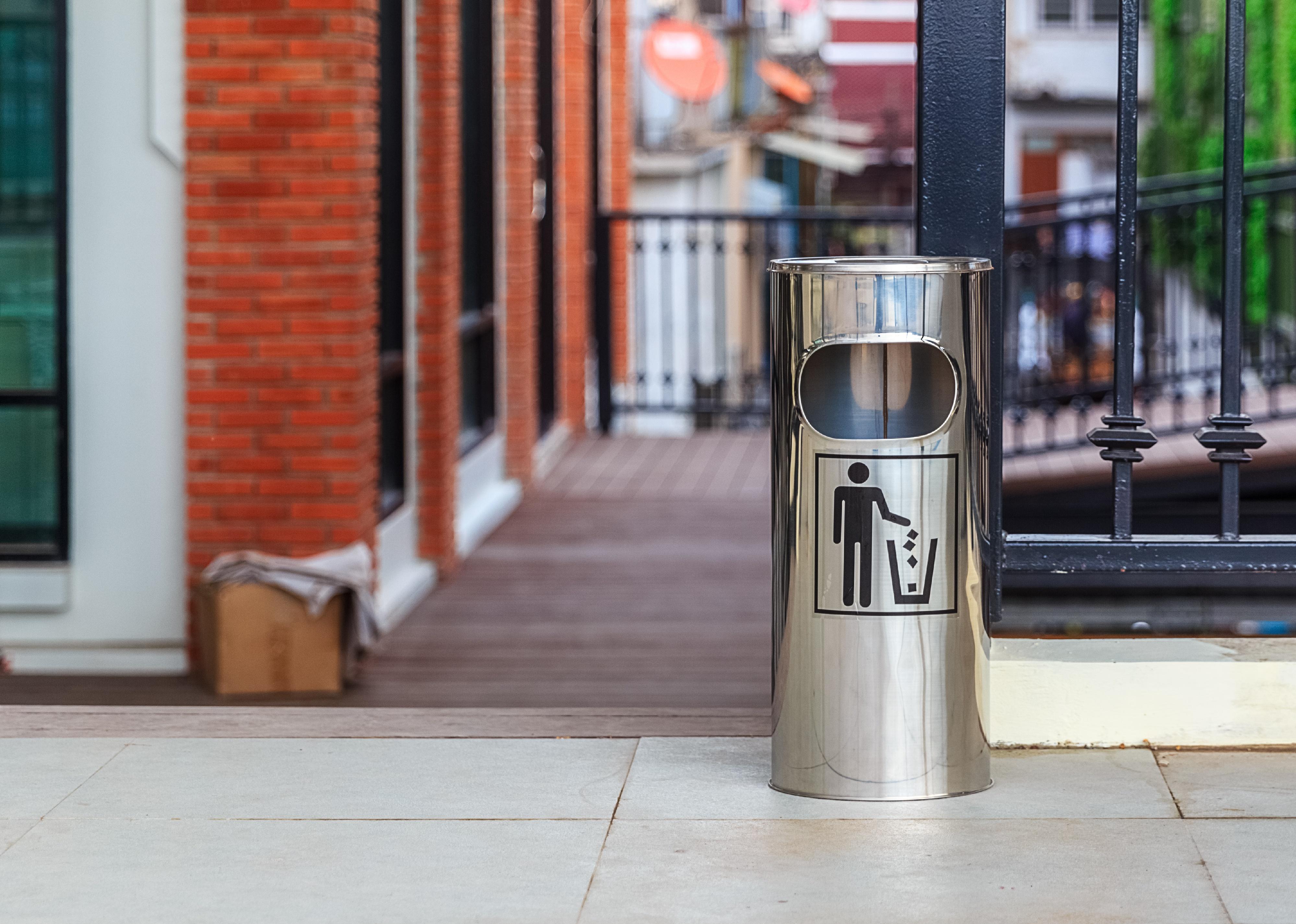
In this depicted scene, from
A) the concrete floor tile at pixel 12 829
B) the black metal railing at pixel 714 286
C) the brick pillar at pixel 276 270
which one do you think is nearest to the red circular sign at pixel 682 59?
the black metal railing at pixel 714 286

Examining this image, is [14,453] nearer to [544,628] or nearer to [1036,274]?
[544,628]

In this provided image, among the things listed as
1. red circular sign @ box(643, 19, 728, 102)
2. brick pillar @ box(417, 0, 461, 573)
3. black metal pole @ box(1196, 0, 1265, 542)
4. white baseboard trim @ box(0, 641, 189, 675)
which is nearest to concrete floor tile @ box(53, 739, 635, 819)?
black metal pole @ box(1196, 0, 1265, 542)

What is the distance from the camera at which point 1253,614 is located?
827cm

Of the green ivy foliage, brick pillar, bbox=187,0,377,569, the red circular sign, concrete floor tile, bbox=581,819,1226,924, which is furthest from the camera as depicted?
the green ivy foliage

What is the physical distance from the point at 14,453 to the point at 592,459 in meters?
5.10

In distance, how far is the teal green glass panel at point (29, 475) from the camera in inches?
244

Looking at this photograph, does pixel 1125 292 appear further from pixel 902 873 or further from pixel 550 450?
pixel 550 450

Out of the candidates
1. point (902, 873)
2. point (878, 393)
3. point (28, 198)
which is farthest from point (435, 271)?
point (902, 873)

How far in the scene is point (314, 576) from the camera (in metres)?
5.89

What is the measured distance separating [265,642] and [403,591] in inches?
55.9

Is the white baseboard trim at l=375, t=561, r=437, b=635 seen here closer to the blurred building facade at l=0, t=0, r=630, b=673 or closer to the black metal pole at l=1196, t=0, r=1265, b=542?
the blurred building facade at l=0, t=0, r=630, b=673

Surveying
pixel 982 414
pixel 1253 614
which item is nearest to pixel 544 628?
pixel 1253 614

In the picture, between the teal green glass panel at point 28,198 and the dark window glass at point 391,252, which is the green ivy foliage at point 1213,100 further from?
the teal green glass panel at point 28,198

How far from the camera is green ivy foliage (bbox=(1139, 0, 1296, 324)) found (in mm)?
17109
